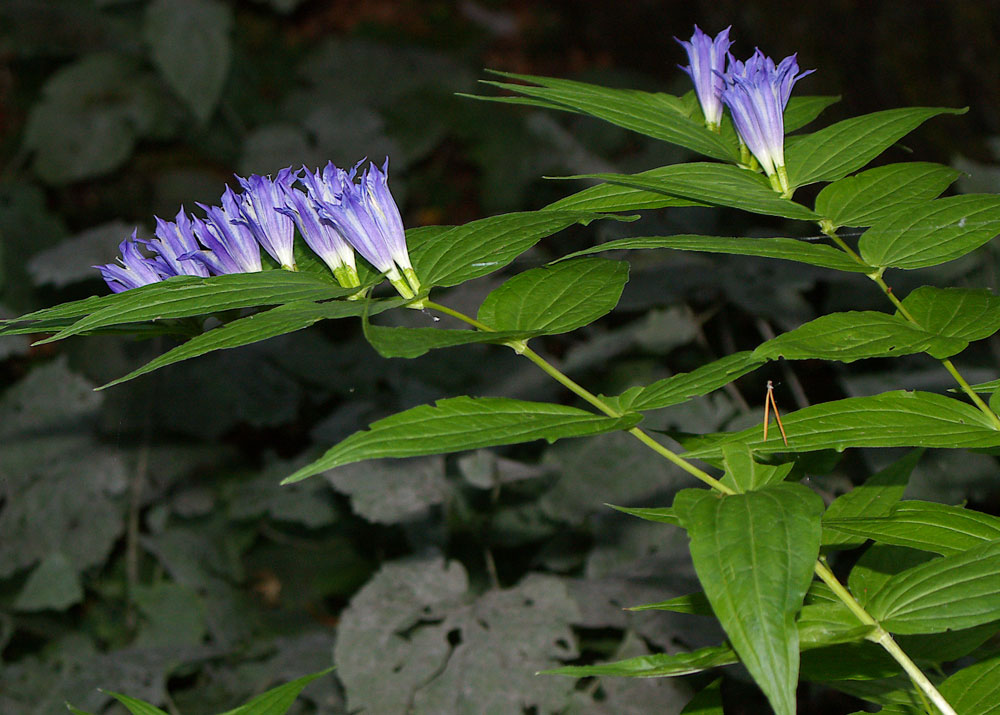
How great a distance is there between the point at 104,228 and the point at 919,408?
2.28 meters

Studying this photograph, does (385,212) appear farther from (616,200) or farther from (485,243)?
(616,200)

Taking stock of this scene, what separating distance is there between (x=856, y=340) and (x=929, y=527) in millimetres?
169

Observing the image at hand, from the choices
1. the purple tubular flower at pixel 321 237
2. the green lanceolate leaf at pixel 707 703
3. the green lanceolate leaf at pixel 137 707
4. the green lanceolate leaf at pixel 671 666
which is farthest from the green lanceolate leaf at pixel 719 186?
the green lanceolate leaf at pixel 137 707

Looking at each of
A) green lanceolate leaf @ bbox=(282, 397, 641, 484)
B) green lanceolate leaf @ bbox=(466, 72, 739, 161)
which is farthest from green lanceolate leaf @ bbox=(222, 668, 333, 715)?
green lanceolate leaf @ bbox=(466, 72, 739, 161)

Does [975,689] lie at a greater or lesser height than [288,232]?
lesser

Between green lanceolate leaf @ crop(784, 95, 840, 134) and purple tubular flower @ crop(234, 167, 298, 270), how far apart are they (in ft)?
1.73

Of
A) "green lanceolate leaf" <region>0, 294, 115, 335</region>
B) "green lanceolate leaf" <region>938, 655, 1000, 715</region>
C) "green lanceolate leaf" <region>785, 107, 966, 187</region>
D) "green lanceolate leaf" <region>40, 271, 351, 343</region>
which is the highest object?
"green lanceolate leaf" <region>0, 294, 115, 335</region>

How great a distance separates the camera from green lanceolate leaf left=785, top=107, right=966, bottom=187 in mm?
841

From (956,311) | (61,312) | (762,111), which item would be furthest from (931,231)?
(61,312)

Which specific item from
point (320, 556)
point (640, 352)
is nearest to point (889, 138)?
point (640, 352)

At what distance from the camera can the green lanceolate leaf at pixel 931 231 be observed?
77 centimetres

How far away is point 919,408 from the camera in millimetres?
729

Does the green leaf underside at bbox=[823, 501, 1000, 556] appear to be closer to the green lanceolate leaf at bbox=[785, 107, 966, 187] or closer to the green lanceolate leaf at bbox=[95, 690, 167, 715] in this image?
the green lanceolate leaf at bbox=[785, 107, 966, 187]

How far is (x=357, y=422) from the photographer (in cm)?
217
